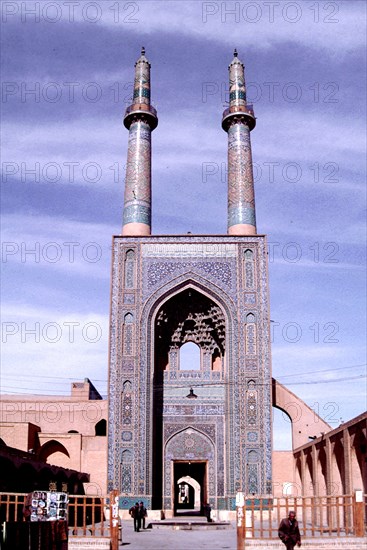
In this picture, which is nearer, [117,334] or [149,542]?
[149,542]

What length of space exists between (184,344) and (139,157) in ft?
21.5

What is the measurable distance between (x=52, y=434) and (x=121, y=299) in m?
5.94

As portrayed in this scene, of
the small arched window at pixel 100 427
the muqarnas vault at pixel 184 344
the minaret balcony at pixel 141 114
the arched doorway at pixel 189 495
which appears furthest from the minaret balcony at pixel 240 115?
the arched doorway at pixel 189 495

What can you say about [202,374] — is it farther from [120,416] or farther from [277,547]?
[277,547]

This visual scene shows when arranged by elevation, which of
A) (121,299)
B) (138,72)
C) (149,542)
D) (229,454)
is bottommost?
(149,542)

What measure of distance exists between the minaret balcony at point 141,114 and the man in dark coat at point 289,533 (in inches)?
693

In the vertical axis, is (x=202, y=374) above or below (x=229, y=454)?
above

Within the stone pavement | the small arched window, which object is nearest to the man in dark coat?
the stone pavement

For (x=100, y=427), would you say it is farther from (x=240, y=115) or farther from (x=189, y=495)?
(x=189, y=495)

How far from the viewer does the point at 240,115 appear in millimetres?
24047

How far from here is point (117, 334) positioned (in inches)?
842

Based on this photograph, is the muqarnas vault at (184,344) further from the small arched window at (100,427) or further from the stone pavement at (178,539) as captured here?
the small arched window at (100,427)

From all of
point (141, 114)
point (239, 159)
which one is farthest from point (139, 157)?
point (239, 159)

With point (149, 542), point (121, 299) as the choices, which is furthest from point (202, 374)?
point (149, 542)
